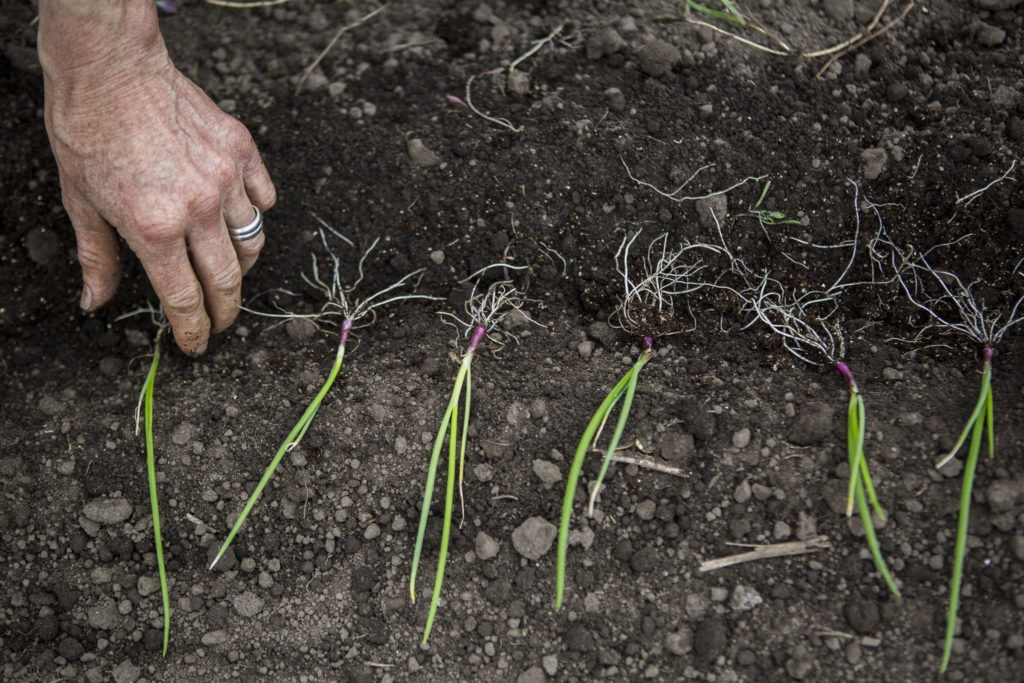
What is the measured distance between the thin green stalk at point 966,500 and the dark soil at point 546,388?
3 centimetres

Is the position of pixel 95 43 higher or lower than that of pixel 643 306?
higher

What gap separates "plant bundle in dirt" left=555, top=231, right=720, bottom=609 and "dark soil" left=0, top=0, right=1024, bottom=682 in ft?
0.12

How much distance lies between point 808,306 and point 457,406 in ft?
2.33

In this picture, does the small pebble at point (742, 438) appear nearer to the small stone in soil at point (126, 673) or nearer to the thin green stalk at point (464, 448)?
the thin green stalk at point (464, 448)

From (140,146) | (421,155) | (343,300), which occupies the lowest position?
(343,300)

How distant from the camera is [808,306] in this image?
4.81 ft

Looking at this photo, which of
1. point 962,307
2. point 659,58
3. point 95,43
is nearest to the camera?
point 95,43

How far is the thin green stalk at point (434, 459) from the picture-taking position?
1320mm

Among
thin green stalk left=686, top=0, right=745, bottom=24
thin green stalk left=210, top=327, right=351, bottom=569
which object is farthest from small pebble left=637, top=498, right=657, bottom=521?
thin green stalk left=686, top=0, right=745, bottom=24

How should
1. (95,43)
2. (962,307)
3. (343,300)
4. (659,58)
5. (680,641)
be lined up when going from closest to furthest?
(95,43), (680,641), (962,307), (343,300), (659,58)

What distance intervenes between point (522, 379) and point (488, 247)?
283 millimetres

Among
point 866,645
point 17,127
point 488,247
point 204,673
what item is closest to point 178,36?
point 17,127

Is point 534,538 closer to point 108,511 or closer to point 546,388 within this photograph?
point 546,388

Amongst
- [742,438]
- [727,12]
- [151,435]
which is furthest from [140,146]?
[727,12]
